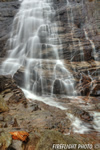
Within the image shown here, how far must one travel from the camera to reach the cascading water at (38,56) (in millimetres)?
12047

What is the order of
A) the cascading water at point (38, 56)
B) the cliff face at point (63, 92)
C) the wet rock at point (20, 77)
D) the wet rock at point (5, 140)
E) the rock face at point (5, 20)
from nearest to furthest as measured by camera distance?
the wet rock at point (5, 140) → the cliff face at point (63, 92) → the cascading water at point (38, 56) → the wet rock at point (20, 77) → the rock face at point (5, 20)

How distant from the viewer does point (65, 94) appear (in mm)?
11844

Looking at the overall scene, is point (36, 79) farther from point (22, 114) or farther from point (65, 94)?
point (22, 114)

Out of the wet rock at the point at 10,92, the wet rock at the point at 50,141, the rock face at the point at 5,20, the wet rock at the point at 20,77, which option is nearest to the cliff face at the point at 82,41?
the wet rock at the point at 20,77

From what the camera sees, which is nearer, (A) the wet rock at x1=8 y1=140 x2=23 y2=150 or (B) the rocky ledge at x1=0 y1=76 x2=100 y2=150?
(A) the wet rock at x1=8 y1=140 x2=23 y2=150

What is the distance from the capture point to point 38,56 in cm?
1508

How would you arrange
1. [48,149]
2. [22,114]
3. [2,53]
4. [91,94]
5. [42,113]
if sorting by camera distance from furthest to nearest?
1. [2,53]
2. [91,94]
3. [42,113]
4. [22,114]
5. [48,149]

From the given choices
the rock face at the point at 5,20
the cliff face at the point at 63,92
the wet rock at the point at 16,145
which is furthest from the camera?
the rock face at the point at 5,20

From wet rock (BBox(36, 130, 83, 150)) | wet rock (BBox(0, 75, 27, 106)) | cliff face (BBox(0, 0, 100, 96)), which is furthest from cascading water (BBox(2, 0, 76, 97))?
wet rock (BBox(36, 130, 83, 150))

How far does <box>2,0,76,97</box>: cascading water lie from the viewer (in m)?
12.0

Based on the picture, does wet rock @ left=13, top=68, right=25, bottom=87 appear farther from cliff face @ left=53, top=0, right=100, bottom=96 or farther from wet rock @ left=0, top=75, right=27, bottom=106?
cliff face @ left=53, top=0, right=100, bottom=96

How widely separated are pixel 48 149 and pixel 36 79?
985 centimetres

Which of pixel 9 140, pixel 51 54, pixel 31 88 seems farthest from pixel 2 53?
pixel 9 140

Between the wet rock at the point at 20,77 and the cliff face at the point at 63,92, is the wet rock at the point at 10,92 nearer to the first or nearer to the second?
the cliff face at the point at 63,92
